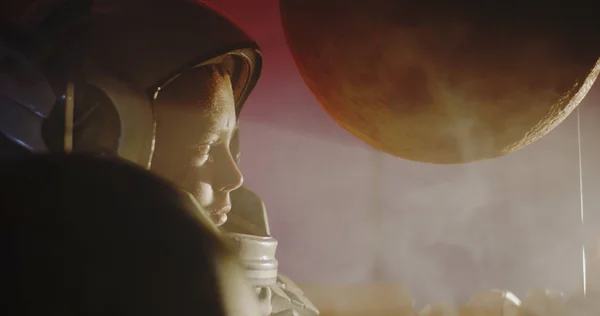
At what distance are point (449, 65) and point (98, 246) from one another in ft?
1.66

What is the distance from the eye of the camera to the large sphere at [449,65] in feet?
2.56

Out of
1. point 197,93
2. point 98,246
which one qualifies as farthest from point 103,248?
point 197,93

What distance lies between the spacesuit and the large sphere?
15 centimetres

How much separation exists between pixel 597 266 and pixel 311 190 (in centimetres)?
89

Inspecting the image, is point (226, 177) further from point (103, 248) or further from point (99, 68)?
point (103, 248)

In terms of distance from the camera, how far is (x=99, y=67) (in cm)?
80

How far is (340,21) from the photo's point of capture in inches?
32.7

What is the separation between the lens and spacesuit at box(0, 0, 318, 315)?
750mm

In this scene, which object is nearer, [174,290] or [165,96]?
[174,290]

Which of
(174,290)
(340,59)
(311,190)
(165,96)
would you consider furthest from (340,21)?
(311,190)

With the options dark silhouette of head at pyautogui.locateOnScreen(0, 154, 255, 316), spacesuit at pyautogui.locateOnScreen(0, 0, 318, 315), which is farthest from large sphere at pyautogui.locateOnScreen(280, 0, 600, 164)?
dark silhouette of head at pyautogui.locateOnScreen(0, 154, 255, 316)

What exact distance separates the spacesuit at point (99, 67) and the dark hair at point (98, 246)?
5.9 inches

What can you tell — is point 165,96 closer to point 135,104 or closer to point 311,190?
point 135,104

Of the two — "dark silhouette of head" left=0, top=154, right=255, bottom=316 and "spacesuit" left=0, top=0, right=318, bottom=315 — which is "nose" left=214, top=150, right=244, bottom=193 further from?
"dark silhouette of head" left=0, top=154, right=255, bottom=316
